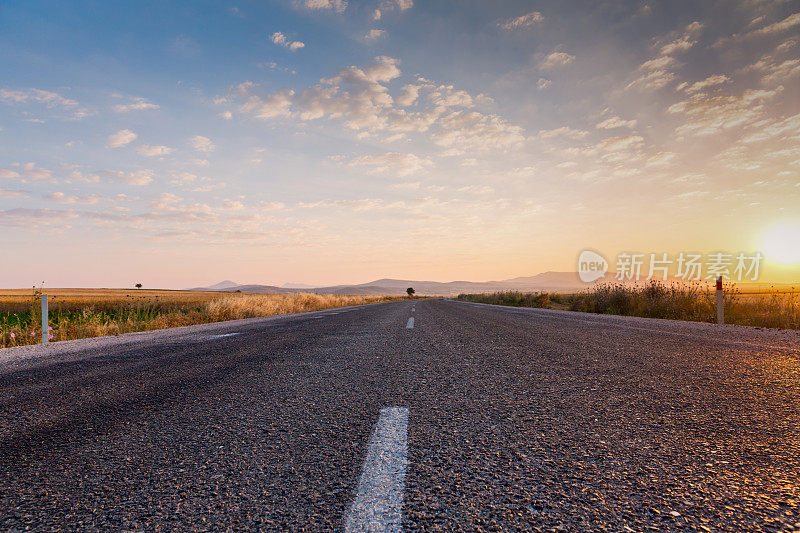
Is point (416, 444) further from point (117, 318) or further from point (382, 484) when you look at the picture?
point (117, 318)

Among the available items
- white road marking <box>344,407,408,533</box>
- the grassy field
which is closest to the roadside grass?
white road marking <box>344,407,408,533</box>

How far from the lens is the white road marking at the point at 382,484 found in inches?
51.1

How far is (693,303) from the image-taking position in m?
11.3

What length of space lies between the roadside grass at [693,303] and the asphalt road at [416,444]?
628cm

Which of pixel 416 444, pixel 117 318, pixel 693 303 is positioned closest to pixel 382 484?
pixel 416 444

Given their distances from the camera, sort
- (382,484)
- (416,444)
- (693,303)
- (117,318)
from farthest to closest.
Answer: (117,318) → (693,303) → (416,444) → (382,484)

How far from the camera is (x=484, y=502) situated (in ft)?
4.66

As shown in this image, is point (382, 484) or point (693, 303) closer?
point (382, 484)

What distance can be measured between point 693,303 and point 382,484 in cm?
1296

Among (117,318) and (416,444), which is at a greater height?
(416,444)

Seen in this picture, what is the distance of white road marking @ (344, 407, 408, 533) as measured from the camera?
130 centimetres

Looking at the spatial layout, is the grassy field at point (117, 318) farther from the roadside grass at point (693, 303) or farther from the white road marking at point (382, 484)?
the roadside grass at point (693, 303)

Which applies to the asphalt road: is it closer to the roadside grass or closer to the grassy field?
the roadside grass

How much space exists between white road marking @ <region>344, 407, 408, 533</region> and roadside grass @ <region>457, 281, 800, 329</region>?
10.0 m
